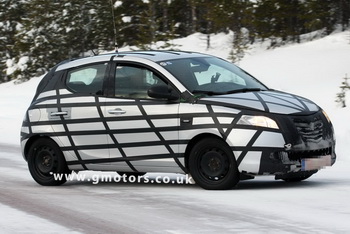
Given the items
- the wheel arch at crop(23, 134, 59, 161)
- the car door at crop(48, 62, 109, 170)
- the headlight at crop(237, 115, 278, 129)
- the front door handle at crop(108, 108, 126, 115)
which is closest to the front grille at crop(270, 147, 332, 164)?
the headlight at crop(237, 115, 278, 129)

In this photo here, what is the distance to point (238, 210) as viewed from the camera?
822 cm

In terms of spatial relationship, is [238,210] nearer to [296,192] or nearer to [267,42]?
[296,192]

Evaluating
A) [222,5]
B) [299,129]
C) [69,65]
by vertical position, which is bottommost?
[299,129]

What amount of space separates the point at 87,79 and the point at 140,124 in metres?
1.15

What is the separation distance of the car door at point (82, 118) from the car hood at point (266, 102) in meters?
1.50

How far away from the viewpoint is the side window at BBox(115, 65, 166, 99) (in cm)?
1023

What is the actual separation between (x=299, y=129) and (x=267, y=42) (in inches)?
776

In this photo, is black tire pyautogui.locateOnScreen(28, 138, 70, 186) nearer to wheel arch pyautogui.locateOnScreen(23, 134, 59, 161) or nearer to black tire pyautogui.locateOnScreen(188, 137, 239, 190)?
wheel arch pyautogui.locateOnScreen(23, 134, 59, 161)

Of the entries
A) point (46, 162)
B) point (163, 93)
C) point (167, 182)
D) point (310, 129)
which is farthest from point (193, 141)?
point (46, 162)

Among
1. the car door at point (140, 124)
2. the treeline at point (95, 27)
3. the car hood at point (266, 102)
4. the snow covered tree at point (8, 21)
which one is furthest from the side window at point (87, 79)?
the snow covered tree at point (8, 21)

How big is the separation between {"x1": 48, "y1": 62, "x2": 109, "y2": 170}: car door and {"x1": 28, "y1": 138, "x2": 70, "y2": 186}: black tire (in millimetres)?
134

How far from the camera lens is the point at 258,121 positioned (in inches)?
366

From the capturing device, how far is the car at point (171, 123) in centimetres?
938

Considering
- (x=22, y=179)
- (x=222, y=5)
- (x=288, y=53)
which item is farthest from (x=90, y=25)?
(x=22, y=179)
